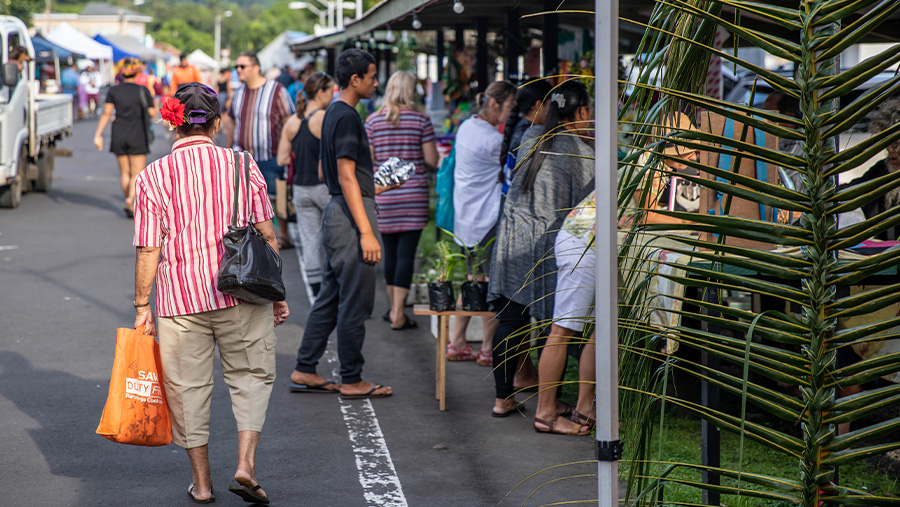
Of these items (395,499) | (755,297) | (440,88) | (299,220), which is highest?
(440,88)

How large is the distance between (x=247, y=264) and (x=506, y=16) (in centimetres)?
563

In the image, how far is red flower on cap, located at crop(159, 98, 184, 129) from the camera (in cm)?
421

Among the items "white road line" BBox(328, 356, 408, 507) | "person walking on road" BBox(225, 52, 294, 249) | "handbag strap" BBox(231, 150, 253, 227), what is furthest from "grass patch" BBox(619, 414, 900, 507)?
"person walking on road" BBox(225, 52, 294, 249)

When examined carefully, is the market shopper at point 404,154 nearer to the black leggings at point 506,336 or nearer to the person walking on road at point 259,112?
the black leggings at point 506,336

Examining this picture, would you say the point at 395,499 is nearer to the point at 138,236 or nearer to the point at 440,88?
the point at 138,236

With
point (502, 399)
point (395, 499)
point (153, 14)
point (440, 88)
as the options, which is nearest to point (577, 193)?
point (502, 399)

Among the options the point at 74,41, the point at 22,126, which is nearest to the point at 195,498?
the point at 22,126

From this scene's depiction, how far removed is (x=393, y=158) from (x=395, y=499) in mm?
3335

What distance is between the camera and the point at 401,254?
759 cm

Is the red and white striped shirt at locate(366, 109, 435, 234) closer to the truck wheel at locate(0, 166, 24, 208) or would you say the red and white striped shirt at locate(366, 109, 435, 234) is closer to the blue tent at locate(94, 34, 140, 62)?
the truck wheel at locate(0, 166, 24, 208)

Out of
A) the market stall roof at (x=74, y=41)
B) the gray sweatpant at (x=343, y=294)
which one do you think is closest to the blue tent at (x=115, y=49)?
the market stall roof at (x=74, y=41)

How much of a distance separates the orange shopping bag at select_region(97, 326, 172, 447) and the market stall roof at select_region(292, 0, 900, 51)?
3093 millimetres

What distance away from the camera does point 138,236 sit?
4211 mm

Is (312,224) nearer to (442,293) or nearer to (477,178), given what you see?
(477,178)
